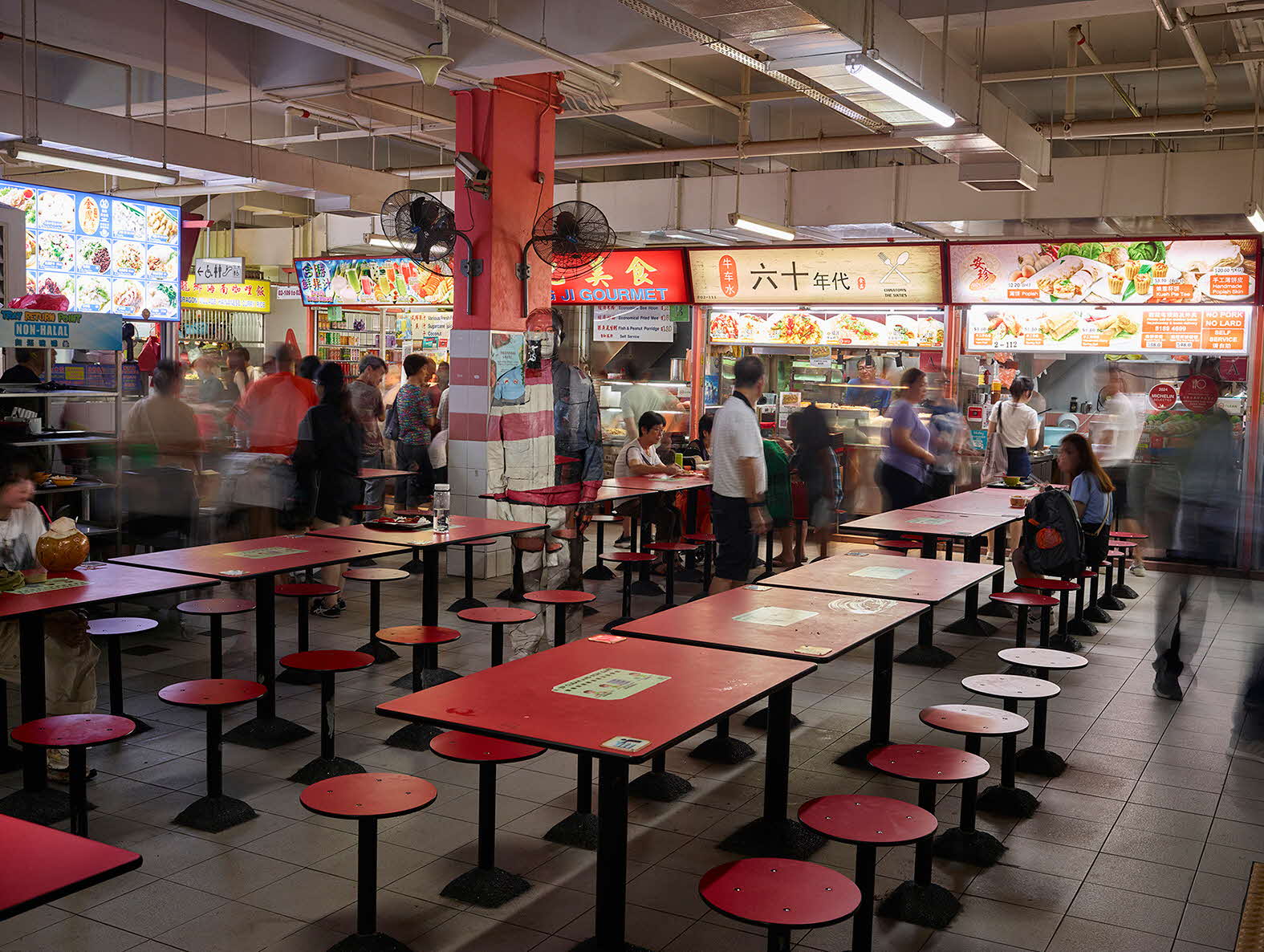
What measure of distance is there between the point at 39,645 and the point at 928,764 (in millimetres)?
3414

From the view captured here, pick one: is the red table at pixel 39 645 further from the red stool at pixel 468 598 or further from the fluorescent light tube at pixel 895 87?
the fluorescent light tube at pixel 895 87

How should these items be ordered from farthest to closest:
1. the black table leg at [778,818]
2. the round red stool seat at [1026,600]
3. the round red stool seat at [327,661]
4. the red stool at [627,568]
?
the red stool at [627,568] < the round red stool seat at [1026,600] < the round red stool seat at [327,661] < the black table leg at [778,818]

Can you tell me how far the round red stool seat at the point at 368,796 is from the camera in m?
3.18

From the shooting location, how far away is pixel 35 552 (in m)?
4.91

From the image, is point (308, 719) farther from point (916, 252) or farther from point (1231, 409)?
point (1231, 409)

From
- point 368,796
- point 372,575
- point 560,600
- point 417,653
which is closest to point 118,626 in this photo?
point 417,653

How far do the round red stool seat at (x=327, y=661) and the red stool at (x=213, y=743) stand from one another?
0.78ft

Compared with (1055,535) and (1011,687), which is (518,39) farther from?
(1011,687)

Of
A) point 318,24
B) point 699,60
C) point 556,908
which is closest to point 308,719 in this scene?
point 556,908

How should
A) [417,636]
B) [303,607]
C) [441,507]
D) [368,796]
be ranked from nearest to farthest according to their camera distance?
[368,796]
[417,636]
[303,607]
[441,507]

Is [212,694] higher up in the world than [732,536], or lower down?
lower down

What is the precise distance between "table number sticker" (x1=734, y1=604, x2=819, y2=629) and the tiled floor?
0.84 m

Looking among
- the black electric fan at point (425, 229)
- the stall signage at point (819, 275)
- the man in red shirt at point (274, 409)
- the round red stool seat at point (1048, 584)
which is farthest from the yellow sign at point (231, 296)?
the round red stool seat at point (1048, 584)

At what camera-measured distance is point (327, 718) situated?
15.8 ft
